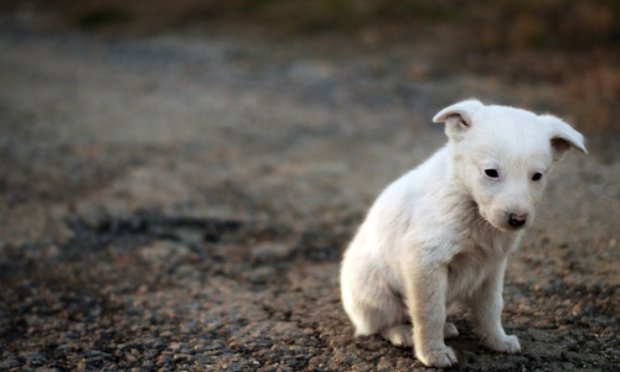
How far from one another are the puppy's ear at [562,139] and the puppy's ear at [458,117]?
38 cm

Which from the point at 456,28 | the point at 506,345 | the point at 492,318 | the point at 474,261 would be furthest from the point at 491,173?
the point at 456,28

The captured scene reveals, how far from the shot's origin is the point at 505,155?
3.21m

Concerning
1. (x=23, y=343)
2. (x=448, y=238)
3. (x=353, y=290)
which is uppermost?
(x=448, y=238)

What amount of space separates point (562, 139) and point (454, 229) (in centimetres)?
70

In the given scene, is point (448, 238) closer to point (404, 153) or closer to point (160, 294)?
point (160, 294)

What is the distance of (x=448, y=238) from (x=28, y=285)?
3535 millimetres

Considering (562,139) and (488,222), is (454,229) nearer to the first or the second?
(488,222)

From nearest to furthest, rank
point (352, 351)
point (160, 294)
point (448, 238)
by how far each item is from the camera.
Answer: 1. point (448, 238)
2. point (352, 351)
3. point (160, 294)

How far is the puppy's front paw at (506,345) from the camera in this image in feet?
12.5

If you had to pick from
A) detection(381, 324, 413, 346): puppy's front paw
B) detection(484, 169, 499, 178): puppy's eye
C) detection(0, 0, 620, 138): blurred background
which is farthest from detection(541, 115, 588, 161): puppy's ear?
detection(0, 0, 620, 138): blurred background

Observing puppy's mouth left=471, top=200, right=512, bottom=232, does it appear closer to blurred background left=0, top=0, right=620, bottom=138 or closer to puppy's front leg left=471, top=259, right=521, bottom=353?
puppy's front leg left=471, top=259, right=521, bottom=353

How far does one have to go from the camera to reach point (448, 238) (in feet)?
11.3

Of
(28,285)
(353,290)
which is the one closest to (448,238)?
(353,290)

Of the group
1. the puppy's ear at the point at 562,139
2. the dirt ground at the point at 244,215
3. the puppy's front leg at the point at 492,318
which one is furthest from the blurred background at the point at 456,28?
the puppy's ear at the point at 562,139
